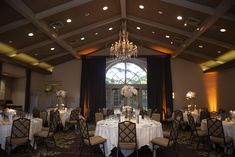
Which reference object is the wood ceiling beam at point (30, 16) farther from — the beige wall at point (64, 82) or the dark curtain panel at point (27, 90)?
the beige wall at point (64, 82)

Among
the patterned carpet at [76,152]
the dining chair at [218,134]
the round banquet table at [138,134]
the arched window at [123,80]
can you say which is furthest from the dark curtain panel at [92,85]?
the dining chair at [218,134]

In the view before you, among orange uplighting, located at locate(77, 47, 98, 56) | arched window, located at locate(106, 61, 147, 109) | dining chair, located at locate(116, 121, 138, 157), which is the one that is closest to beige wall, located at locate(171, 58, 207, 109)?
arched window, located at locate(106, 61, 147, 109)

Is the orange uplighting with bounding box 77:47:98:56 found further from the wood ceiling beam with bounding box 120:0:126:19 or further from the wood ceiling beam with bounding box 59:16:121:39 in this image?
the wood ceiling beam with bounding box 120:0:126:19

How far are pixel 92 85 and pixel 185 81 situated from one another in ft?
19.8

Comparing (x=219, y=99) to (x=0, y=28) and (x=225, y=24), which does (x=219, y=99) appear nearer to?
(x=225, y=24)

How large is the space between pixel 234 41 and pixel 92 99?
333 inches

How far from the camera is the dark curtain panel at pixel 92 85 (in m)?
12.6

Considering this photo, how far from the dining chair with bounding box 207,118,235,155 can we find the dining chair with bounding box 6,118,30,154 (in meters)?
4.69

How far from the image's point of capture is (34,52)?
9.64 m

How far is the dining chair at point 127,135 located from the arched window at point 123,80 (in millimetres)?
8573

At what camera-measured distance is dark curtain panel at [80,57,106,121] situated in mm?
12648

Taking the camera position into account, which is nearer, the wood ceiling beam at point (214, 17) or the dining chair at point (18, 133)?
the dining chair at point (18, 133)

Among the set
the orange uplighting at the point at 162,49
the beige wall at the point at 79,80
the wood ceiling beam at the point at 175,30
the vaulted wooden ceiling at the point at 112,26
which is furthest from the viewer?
the beige wall at the point at 79,80

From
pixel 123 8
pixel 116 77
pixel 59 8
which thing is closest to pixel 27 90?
pixel 116 77
